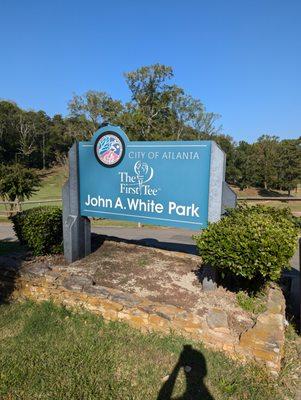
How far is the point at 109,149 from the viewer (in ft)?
19.0

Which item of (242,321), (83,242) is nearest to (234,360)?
(242,321)

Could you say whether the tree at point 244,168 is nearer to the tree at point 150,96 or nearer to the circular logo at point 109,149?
the tree at point 150,96

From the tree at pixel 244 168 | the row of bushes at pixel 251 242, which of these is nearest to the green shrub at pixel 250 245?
the row of bushes at pixel 251 242

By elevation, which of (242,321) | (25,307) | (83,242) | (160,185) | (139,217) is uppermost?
(160,185)

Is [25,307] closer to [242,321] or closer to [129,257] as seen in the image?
[129,257]

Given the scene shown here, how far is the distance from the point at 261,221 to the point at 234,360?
1.76 m

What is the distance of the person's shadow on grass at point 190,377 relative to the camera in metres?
3.22

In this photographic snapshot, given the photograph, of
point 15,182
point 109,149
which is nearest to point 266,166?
point 15,182

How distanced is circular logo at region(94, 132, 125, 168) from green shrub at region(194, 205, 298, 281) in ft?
7.03

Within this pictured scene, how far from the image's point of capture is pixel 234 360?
3.80m

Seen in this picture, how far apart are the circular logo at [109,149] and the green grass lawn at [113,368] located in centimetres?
278

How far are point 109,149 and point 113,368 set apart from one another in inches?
141

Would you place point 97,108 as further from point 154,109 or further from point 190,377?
point 190,377

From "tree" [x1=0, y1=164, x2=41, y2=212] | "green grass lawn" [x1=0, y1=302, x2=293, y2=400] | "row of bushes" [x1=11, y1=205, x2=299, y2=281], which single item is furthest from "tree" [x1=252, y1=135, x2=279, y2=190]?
"green grass lawn" [x1=0, y1=302, x2=293, y2=400]
